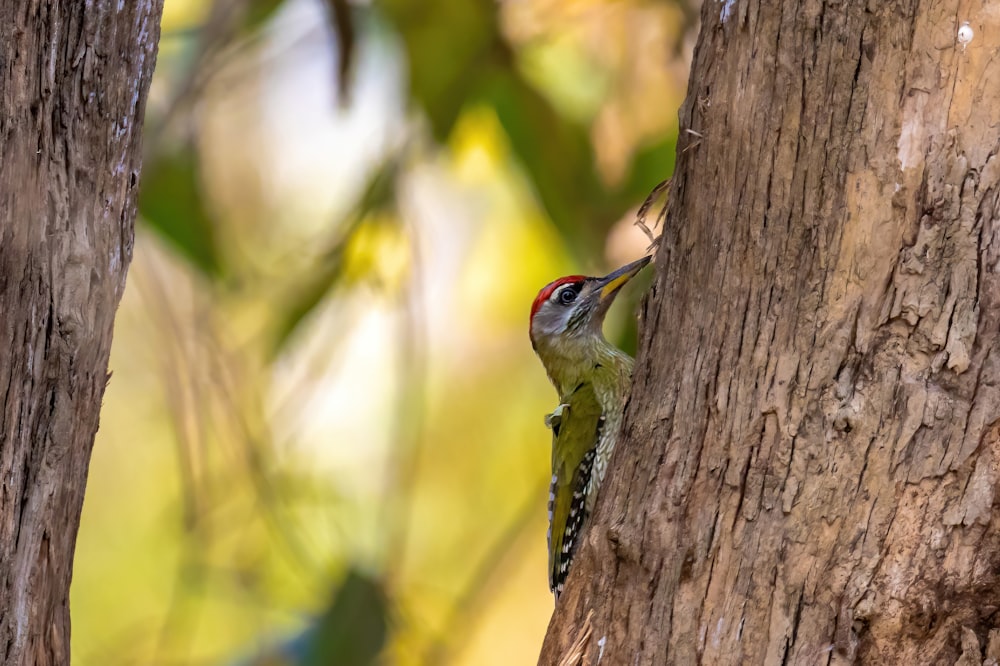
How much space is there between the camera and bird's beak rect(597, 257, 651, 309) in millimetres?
4488

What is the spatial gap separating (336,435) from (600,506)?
5.67 meters

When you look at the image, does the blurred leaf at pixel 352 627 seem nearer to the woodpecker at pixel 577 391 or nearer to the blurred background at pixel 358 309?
the blurred background at pixel 358 309

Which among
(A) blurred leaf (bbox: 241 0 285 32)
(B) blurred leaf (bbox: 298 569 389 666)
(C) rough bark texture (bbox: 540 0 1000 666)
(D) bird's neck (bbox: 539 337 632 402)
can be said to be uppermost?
(A) blurred leaf (bbox: 241 0 285 32)

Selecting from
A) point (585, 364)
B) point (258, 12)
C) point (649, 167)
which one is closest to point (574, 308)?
point (585, 364)

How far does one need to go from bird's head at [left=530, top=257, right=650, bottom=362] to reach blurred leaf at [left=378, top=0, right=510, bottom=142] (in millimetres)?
975

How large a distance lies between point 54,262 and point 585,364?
2.43m

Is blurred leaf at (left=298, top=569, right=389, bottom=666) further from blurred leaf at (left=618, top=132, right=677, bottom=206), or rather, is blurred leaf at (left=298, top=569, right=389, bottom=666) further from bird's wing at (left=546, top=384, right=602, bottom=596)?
blurred leaf at (left=618, top=132, right=677, bottom=206)

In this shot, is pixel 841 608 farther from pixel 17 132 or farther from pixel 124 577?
pixel 124 577

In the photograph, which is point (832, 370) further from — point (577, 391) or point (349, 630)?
point (349, 630)

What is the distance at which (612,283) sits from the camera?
4613mm

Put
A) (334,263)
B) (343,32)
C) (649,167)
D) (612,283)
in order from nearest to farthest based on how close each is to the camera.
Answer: (612,283), (649,167), (343,32), (334,263)

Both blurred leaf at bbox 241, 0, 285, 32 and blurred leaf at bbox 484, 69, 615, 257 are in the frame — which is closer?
blurred leaf at bbox 484, 69, 615, 257

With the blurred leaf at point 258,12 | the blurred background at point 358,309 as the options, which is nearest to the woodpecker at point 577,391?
the blurred background at point 358,309

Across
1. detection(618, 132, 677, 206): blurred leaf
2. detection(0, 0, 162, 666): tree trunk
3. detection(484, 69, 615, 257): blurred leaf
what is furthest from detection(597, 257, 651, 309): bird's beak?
detection(0, 0, 162, 666): tree trunk
